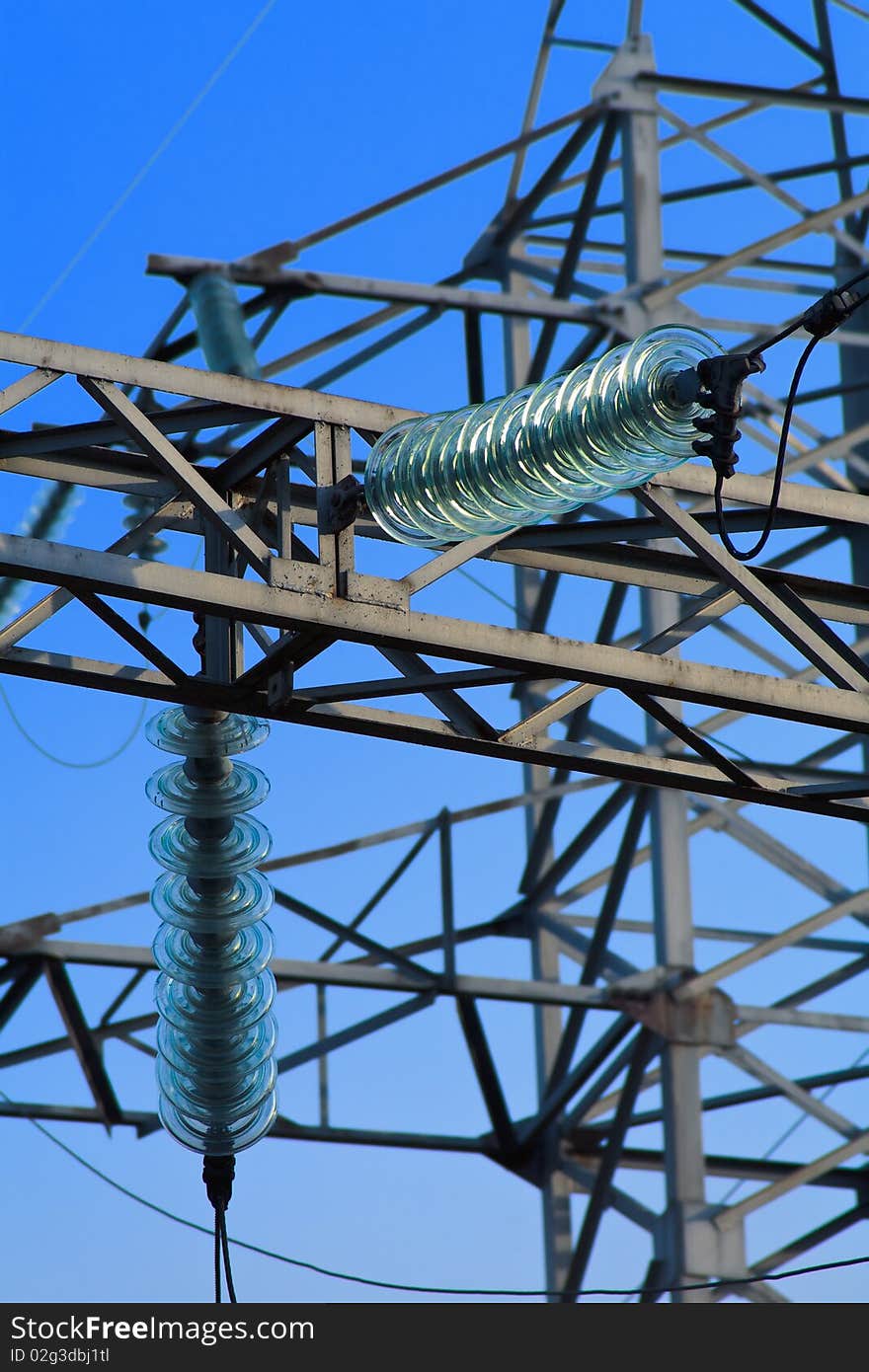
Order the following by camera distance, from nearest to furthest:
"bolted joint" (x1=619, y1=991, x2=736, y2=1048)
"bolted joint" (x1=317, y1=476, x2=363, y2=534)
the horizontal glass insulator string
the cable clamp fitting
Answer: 1. the cable clamp fitting
2. the horizontal glass insulator string
3. "bolted joint" (x1=317, y1=476, x2=363, y2=534)
4. "bolted joint" (x1=619, y1=991, x2=736, y2=1048)

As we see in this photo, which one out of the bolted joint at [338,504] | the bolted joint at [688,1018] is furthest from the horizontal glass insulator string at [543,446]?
the bolted joint at [688,1018]

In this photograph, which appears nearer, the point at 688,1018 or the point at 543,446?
the point at 543,446

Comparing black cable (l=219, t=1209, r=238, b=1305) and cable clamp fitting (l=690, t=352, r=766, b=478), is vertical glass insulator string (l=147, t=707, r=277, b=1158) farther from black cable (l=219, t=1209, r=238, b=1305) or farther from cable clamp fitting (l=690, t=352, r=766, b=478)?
cable clamp fitting (l=690, t=352, r=766, b=478)

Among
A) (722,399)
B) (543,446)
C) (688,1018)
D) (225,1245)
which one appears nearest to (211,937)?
(225,1245)

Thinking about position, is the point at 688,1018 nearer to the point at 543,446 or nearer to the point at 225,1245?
the point at 225,1245

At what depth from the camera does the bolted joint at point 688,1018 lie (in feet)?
51.4

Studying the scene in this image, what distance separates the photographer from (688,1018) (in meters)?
15.7

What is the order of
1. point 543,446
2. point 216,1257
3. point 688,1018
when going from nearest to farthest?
point 543,446 → point 216,1257 → point 688,1018

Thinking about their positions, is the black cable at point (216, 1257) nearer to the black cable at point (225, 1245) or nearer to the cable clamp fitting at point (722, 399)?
the black cable at point (225, 1245)

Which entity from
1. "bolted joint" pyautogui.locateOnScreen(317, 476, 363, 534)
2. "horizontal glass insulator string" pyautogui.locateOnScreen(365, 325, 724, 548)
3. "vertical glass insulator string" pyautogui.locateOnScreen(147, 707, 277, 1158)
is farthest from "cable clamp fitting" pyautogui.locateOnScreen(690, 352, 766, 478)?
"vertical glass insulator string" pyautogui.locateOnScreen(147, 707, 277, 1158)

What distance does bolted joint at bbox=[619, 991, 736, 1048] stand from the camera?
51.4 feet

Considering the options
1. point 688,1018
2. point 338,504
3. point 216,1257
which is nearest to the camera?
point 338,504

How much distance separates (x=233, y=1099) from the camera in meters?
11.1

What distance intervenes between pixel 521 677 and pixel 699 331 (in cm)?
163
